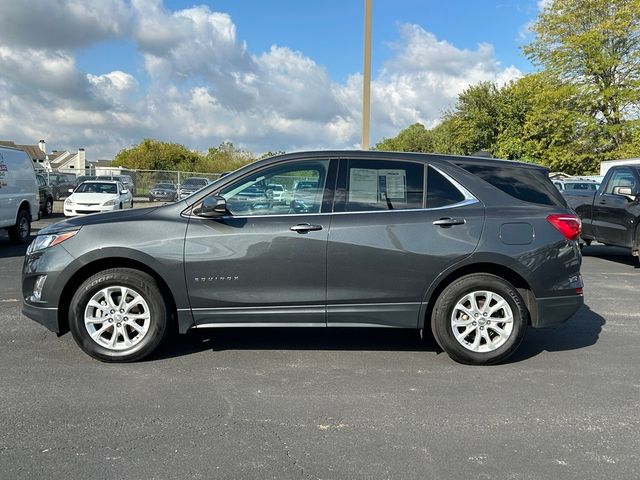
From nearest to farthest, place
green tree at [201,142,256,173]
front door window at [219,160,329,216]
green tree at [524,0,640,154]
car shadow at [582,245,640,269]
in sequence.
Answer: front door window at [219,160,329,216]
car shadow at [582,245,640,269]
green tree at [524,0,640,154]
green tree at [201,142,256,173]

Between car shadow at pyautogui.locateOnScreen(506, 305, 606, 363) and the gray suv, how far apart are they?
594 millimetres

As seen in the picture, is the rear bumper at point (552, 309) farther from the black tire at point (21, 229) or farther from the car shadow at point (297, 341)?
the black tire at point (21, 229)

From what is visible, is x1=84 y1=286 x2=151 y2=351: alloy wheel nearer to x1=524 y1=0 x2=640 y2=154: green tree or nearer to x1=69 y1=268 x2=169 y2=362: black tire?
x1=69 y1=268 x2=169 y2=362: black tire

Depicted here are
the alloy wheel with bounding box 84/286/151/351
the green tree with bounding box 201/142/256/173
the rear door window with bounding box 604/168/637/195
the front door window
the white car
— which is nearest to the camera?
the alloy wheel with bounding box 84/286/151/351

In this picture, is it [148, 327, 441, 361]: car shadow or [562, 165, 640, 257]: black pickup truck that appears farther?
[562, 165, 640, 257]: black pickup truck

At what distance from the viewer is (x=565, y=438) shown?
3.51 m

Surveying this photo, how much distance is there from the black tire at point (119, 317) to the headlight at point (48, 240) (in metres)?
0.41

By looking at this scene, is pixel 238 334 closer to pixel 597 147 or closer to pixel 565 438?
pixel 565 438

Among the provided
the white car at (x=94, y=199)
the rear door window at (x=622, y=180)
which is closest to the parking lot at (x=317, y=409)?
the rear door window at (x=622, y=180)

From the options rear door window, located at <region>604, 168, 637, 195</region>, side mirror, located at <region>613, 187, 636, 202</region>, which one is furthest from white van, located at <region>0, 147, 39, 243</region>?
rear door window, located at <region>604, 168, 637, 195</region>

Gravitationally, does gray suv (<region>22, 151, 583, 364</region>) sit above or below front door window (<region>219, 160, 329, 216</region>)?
below

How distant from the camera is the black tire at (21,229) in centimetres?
1241

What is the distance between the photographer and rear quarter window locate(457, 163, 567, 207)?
496 cm

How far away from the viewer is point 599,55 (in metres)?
34.8
